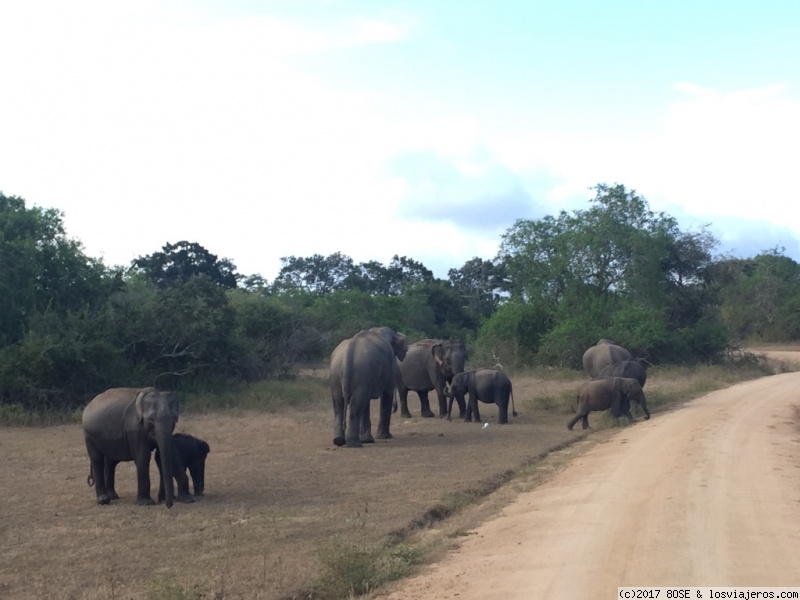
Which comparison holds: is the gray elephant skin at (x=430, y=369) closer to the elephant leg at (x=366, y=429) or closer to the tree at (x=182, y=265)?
the elephant leg at (x=366, y=429)

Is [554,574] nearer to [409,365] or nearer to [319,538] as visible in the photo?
[319,538]

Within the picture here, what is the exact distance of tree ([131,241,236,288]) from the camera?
60.0m

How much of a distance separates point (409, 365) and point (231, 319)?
22.6 ft

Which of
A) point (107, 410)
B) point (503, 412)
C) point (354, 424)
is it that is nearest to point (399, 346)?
point (503, 412)

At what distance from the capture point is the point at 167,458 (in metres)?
12.4

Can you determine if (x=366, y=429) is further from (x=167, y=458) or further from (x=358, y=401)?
(x=167, y=458)

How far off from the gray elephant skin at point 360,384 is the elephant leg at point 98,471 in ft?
18.8

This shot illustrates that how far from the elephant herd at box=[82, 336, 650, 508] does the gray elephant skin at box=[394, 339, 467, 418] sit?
0.08 feet

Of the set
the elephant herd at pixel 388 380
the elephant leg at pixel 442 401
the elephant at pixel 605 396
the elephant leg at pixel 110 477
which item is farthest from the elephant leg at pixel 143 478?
the elephant leg at pixel 442 401

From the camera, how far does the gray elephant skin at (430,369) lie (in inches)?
943

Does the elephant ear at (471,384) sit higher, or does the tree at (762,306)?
the tree at (762,306)

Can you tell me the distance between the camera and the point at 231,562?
30.1ft

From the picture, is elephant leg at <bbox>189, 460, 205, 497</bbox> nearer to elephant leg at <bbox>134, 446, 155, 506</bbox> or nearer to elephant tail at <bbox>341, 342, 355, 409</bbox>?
elephant leg at <bbox>134, 446, 155, 506</bbox>

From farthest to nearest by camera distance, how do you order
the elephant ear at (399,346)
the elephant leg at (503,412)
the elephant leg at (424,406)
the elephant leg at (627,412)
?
the elephant leg at (424,406) → the elephant leg at (503,412) → the elephant ear at (399,346) → the elephant leg at (627,412)
